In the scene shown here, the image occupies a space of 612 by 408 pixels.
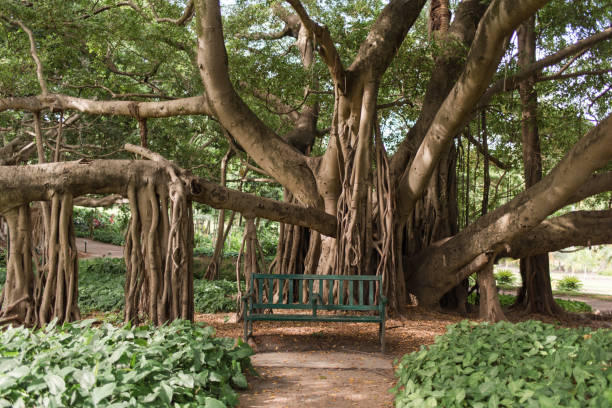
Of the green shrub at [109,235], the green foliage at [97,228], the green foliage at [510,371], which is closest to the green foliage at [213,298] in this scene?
the green foliage at [510,371]

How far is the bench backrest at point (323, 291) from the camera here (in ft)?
19.6

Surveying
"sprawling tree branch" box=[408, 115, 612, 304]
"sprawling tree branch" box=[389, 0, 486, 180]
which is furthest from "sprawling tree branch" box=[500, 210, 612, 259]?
"sprawling tree branch" box=[389, 0, 486, 180]

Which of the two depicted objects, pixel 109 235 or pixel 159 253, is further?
pixel 109 235

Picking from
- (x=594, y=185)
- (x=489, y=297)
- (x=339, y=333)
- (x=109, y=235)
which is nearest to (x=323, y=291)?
(x=339, y=333)

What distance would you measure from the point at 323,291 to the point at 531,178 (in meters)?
4.25

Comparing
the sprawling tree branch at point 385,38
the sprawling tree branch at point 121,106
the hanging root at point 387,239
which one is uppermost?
the sprawling tree branch at point 385,38

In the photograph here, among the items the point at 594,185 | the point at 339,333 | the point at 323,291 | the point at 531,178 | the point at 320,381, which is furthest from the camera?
the point at 531,178

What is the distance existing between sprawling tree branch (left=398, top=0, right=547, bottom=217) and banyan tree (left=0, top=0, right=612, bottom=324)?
0.07ft

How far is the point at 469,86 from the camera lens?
6387 millimetres

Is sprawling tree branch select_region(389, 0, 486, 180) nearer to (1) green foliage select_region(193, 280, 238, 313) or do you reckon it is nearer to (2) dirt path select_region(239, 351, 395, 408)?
(1) green foliage select_region(193, 280, 238, 313)

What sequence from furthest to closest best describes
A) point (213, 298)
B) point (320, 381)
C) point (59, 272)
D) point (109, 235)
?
point (109, 235) → point (213, 298) → point (59, 272) → point (320, 381)

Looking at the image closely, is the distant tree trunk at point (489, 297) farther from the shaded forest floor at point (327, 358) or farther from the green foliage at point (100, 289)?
the green foliage at point (100, 289)

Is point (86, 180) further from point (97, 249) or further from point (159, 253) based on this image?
point (97, 249)

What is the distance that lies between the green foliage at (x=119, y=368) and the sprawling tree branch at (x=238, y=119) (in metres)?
3.74
